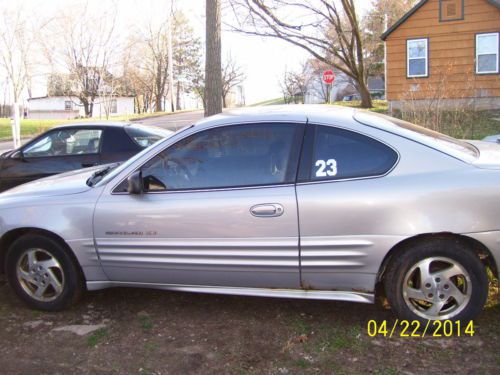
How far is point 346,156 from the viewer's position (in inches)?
Answer: 143

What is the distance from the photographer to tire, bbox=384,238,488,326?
3.47m

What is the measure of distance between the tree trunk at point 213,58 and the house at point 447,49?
11.8 meters

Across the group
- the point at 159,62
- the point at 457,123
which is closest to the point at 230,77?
the point at 159,62

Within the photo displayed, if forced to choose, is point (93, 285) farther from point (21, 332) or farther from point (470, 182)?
point (470, 182)

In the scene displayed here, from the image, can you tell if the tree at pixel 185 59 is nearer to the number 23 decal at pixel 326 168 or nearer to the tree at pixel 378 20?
the tree at pixel 378 20

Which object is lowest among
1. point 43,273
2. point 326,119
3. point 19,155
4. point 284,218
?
point 43,273

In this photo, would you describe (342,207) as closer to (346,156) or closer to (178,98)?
(346,156)

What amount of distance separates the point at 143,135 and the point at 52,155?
4.18 ft

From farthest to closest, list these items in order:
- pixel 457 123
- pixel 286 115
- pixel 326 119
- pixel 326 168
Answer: pixel 457 123 < pixel 286 115 < pixel 326 119 < pixel 326 168

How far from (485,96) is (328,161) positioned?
1779cm

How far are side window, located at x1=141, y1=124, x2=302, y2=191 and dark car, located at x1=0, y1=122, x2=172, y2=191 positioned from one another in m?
3.20

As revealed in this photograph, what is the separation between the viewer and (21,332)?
3.91 metres

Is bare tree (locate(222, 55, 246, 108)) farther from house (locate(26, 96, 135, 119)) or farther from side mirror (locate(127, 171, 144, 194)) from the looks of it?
side mirror (locate(127, 171, 144, 194))
